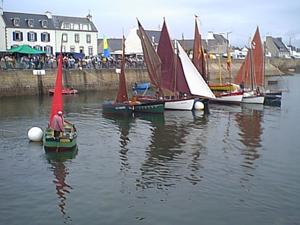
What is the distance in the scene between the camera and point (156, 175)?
20.8 m

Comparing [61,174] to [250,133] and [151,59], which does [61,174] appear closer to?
[250,133]

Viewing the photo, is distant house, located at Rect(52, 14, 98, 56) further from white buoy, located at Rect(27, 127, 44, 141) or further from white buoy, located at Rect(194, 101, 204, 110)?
white buoy, located at Rect(27, 127, 44, 141)

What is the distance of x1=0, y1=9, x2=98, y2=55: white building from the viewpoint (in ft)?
241

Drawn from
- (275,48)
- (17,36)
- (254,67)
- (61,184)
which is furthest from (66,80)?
(275,48)

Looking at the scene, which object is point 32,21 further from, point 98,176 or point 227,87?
point 98,176

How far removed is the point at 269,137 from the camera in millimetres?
30094

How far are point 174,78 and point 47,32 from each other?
42.0 meters

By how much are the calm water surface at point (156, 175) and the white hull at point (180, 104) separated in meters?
5.87

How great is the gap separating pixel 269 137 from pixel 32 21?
2213 inches

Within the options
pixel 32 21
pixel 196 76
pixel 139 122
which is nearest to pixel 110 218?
pixel 139 122

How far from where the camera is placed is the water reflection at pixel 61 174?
16.9m

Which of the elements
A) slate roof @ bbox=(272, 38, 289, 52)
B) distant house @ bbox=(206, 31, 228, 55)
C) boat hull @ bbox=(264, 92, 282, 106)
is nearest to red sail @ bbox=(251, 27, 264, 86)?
boat hull @ bbox=(264, 92, 282, 106)

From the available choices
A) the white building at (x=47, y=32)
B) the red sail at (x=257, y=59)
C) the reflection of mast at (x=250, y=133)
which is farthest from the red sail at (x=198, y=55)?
the white building at (x=47, y=32)

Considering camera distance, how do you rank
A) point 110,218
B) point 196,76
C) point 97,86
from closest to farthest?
1. point 110,218
2. point 196,76
3. point 97,86
